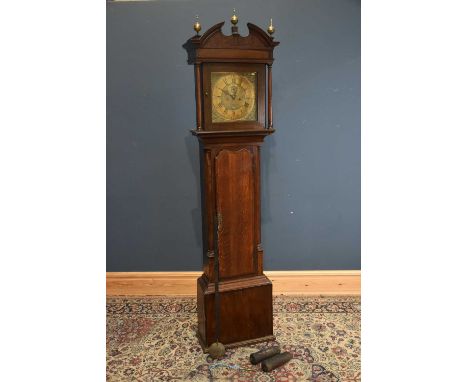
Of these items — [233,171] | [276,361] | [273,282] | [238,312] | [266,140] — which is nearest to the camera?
[276,361]

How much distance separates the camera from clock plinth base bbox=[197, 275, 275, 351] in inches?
110

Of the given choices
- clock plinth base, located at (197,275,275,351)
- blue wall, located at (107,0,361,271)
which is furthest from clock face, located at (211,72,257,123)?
clock plinth base, located at (197,275,275,351)

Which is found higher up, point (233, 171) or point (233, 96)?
point (233, 96)

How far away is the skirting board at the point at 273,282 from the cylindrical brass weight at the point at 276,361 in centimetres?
89

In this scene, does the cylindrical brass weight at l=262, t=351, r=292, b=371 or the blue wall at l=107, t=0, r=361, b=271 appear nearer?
the cylindrical brass weight at l=262, t=351, r=292, b=371

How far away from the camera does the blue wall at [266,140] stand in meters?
3.23

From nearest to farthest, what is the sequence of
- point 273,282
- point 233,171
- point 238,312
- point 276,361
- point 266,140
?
point 276,361 < point 233,171 < point 238,312 < point 266,140 < point 273,282

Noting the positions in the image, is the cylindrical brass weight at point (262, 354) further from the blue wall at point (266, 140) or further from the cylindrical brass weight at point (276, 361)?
the blue wall at point (266, 140)

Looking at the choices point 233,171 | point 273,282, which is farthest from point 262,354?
point 233,171

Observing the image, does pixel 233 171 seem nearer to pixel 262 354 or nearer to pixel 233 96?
pixel 233 96

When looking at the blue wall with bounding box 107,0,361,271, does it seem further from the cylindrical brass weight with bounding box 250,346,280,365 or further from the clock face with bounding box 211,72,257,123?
the cylindrical brass weight with bounding box 250,346,280,365

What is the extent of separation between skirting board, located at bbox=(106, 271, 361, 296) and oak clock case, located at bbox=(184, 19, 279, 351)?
0.63m

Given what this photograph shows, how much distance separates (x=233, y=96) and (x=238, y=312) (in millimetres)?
1338

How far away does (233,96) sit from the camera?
266cm
